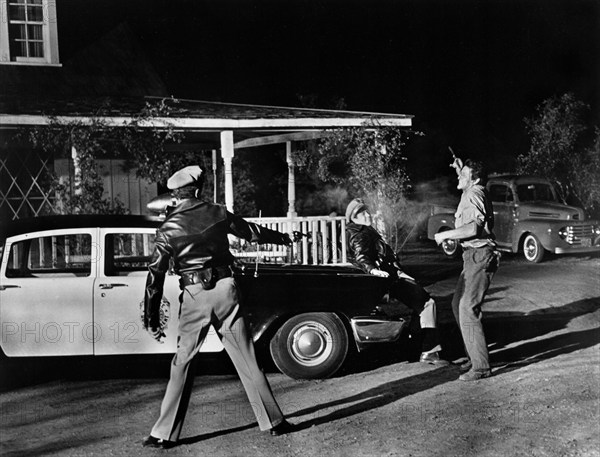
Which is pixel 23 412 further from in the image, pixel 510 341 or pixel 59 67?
pixel 59 67

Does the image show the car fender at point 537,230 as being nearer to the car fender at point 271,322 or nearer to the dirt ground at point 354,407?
the dirt ground at point 354,407

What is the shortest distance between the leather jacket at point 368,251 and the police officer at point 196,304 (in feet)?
8.41

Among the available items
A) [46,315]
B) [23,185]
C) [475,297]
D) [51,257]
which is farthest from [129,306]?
[23,185]

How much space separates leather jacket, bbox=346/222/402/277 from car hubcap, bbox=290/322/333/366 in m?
0.85

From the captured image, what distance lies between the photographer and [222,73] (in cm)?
2127

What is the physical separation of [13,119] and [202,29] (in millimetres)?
9797

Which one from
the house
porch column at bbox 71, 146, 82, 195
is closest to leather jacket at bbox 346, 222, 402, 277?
the house

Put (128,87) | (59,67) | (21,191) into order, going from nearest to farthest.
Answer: (21,191) → (59,67) → (128,87)

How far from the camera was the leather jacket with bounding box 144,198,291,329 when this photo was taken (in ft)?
18.1

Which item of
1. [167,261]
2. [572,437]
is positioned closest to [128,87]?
[167,261]

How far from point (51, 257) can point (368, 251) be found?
9.73ft

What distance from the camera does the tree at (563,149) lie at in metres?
20.2

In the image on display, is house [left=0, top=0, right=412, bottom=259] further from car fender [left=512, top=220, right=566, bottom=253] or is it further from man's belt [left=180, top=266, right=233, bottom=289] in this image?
man's belt [left=180, top=266, right=233, bottom=289]

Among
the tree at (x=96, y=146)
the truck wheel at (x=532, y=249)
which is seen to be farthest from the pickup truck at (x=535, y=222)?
the tree at (x=96, y=146)
